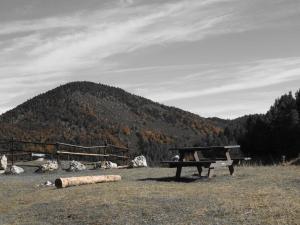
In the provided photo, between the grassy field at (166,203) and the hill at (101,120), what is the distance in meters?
70.7

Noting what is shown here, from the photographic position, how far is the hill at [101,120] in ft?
342

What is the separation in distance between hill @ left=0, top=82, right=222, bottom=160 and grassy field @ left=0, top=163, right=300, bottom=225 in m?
70.7

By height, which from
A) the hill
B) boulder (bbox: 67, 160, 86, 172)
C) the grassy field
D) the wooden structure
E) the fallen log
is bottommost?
the grassy field

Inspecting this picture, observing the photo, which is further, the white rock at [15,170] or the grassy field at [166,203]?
the white rock at [15,170]

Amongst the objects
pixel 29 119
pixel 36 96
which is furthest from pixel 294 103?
pixel 36 96

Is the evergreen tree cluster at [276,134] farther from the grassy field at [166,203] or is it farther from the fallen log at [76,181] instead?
the grassy field at [166,203]

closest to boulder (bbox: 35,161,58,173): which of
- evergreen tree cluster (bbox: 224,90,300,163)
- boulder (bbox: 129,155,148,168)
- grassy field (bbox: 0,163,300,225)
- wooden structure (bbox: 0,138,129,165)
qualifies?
wooden structure (bbox: 0,138,129,165)

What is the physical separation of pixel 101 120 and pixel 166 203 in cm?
10722

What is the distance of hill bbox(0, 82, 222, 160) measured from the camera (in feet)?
342

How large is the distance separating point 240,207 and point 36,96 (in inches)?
5026

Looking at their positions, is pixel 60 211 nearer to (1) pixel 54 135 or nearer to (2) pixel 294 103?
(2) pixel 294 103

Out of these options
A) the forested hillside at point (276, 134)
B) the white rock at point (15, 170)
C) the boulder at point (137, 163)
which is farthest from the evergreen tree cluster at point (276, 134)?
the white rock at point (15, 170)

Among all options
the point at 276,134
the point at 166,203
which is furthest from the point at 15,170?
the point at 276,134

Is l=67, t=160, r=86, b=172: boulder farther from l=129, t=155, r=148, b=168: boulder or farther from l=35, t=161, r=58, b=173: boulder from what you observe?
l=129, t=155, r=148, b=168: boulder
